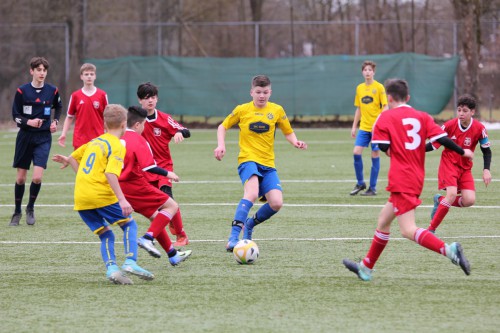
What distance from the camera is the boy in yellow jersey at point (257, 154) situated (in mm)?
8336

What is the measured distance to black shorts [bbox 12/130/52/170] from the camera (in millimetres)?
10391

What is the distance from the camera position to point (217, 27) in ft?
109

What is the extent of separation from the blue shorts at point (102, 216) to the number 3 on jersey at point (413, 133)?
2353 mm

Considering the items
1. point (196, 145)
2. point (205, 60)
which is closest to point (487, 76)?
point (205, 60)

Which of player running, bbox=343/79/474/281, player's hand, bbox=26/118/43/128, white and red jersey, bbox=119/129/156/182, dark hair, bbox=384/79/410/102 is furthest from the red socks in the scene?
player's hand, bbox=26/118/43/128

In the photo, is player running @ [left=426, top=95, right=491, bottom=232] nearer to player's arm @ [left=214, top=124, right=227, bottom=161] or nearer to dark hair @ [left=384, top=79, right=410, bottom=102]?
dark hair @ [left=384, top=79, right=410, bottom=102]

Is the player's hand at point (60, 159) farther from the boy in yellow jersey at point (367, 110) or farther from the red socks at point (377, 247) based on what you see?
the boy in yellow jersey at point (367, 110)

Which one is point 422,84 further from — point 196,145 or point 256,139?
point 256,139

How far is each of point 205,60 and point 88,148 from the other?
70.1ft

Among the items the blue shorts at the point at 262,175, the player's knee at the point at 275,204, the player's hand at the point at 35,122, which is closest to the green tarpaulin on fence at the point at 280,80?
the player's hand at the point at 35,122

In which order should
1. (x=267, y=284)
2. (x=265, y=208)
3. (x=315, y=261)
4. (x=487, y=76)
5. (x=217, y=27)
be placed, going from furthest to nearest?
(x=217, y=27) < (x=487, y=76) < (x=265, y=208) < (x=315, y=261) < (x=267, y=284)

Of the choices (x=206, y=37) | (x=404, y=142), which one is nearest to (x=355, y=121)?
(x=404, y=142)

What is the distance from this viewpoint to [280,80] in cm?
2767

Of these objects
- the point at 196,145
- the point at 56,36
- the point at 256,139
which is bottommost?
the point at 196,145
